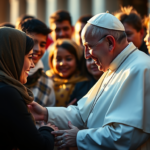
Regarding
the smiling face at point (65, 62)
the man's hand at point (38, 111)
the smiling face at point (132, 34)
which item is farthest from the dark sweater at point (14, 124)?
the smiling face at point (132, 34)

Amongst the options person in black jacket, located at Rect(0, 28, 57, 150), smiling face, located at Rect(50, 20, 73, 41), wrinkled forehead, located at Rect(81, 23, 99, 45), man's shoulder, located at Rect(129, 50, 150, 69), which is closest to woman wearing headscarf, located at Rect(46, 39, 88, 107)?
smiling face, located at Rect(50, 20, 73, 41)

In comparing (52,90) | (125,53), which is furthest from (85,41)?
(52,90)

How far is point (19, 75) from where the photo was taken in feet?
6.96

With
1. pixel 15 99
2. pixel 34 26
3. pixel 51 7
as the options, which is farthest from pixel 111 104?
pixel 51 7

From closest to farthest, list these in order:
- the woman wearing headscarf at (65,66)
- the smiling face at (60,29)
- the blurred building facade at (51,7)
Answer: the woman wearing headscarf at (65,66) < the smiling face at (60,29) < the blurred building facade at (51,7)

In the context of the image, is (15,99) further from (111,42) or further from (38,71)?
(38,71)

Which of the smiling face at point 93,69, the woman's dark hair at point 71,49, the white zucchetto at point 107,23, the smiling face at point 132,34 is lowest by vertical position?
the smiling face at point 93,69

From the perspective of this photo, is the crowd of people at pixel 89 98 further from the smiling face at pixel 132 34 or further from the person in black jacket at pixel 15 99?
the smiling face at pixel 132 34

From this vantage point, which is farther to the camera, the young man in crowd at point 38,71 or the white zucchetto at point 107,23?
the young man in crowd at point 38,71

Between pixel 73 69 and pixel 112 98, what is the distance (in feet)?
5.35

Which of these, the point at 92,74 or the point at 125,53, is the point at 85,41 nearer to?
the point at 125,53

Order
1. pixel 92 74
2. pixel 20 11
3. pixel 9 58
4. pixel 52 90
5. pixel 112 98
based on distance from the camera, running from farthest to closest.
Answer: pixel 20 11
pixel 92 74
pixel 52 90
pixel 112 98
pixel 9 58

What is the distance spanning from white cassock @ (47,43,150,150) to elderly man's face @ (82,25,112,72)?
9cm

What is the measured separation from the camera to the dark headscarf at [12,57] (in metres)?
1.98
